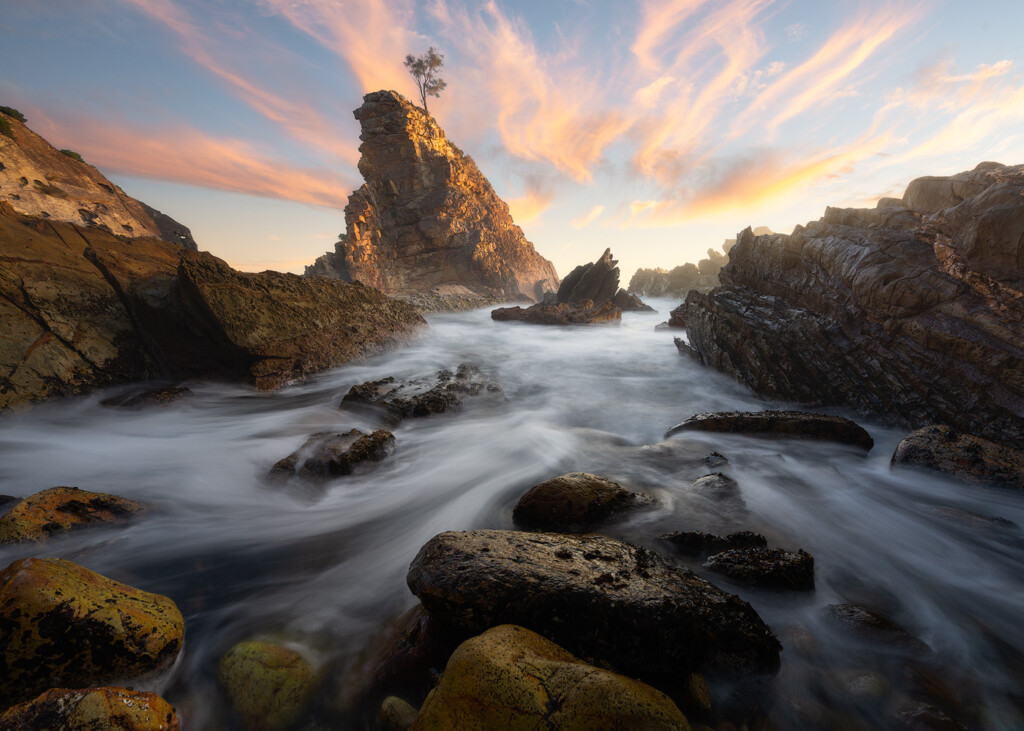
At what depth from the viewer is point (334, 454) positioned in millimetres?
5312

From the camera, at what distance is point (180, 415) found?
7.12 m

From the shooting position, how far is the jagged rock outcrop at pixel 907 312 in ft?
18.6

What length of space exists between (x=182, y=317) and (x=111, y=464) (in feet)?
14.6

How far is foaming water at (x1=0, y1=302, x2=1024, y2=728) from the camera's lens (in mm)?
2627

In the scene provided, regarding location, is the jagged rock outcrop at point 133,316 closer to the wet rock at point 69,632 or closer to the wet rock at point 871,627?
the wet rock at point 69,632

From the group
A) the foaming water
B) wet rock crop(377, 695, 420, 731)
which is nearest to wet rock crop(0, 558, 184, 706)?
the foaming water

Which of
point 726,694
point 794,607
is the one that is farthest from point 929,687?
point 726,694

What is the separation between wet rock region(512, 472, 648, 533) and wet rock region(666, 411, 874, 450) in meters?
3.45

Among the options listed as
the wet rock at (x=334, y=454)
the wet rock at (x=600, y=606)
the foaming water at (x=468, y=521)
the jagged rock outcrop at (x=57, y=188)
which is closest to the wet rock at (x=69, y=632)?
the foaming water at (x=468, y=521)

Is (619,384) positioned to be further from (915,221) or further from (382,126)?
(382,126)

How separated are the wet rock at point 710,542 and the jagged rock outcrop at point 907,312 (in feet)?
17.1

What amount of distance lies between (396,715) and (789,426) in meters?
6.82

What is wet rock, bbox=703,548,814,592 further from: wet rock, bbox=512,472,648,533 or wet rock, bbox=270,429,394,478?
wet rock, bbox=270,429,394,478

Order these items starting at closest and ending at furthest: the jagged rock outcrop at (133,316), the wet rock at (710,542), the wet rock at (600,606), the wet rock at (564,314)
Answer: the wet rock at (600,606) < the wet rock at (710,542) < the jagged rock outcrop at (133,316) < the wet rock at (564,314)
